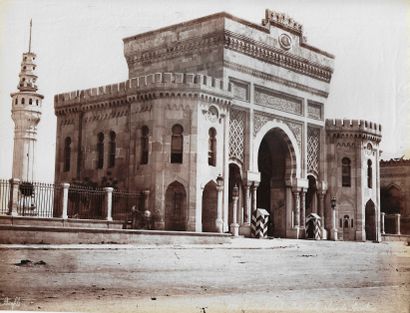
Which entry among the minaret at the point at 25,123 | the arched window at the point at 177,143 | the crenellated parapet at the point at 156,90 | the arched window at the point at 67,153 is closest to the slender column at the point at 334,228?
the crenellated parapet at the point at 156,90

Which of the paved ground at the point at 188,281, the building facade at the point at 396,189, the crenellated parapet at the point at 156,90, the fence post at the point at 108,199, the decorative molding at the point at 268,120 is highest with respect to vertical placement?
the crenellated parapet at the point at 156,90

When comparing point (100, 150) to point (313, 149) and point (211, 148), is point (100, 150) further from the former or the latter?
point (313, 149)

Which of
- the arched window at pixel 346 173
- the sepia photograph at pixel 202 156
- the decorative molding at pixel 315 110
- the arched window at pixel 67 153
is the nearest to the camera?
the sepia photograph at pixel 202 156

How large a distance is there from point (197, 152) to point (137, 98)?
3.04m

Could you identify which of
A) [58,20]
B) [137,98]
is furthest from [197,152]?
[58,20]

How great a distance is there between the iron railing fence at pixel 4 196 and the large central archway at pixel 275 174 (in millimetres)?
12725

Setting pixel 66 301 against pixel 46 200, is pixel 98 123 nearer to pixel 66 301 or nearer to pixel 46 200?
pixel 46 200

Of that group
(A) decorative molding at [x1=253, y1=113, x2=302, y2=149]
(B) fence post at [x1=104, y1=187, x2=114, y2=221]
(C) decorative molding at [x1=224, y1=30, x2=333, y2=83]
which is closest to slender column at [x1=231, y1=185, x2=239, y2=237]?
(A) decorative molding at [x1=253, y1=113, x2=302, y2=149]

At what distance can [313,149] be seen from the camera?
2948cm

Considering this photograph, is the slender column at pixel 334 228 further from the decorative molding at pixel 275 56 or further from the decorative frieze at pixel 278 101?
the decorative molding at pixel 275 56

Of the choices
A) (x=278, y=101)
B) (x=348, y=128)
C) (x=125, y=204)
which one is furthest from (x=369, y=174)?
(x=125, y=204)

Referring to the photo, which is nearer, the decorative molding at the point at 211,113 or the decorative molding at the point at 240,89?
the decorative molding at the point at 211,113

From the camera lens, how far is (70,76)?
16.5 m

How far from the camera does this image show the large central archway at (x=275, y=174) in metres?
28.2
